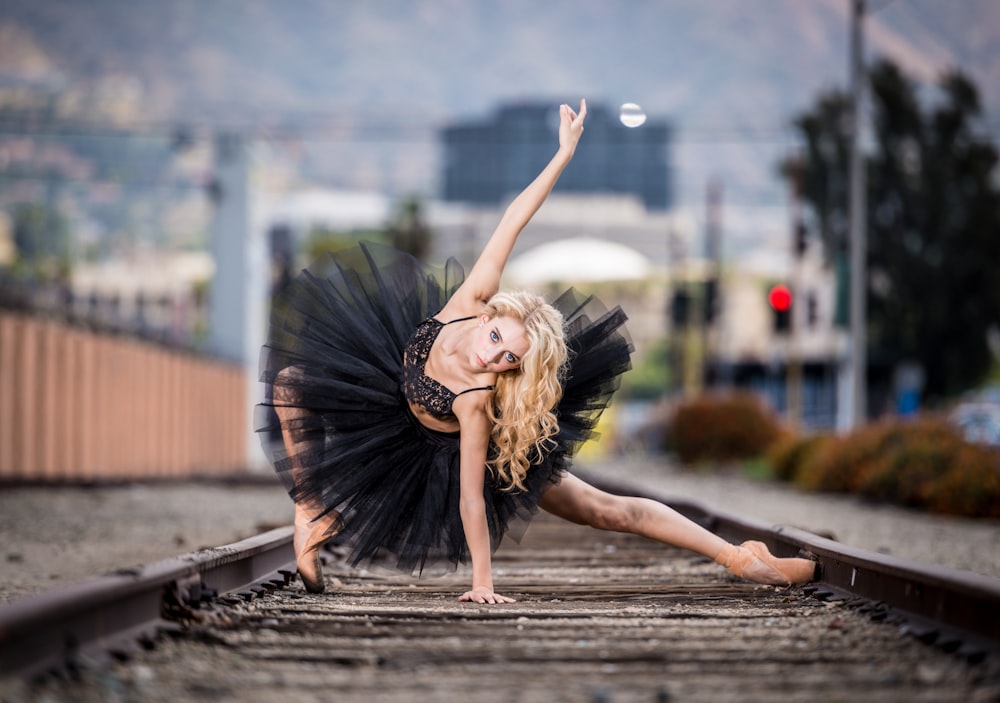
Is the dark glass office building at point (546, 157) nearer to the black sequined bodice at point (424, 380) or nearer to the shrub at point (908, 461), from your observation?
the shrub at point (908, 461)

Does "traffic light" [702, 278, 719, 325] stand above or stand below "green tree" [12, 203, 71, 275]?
below

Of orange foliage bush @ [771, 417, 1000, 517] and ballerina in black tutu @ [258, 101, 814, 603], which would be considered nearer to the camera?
ballerina in black tutu @ [258, 101, 814, 603]

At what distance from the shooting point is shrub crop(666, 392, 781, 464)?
29.2m

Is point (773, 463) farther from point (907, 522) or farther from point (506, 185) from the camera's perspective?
point (506, 185)

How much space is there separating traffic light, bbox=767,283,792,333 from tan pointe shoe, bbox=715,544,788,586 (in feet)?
71.3

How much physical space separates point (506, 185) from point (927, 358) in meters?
33.1

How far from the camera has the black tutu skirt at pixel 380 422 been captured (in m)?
5.89

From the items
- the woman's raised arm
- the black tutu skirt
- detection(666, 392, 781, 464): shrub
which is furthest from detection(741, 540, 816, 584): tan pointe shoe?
detection(666, 392, 781, 464): shrub

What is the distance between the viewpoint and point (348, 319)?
20.6 feet

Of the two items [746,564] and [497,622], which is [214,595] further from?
[746,564]

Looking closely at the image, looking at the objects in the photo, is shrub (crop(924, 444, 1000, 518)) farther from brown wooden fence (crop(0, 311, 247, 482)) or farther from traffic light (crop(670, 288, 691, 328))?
traffic light (crop(670, 288, 691, 328))

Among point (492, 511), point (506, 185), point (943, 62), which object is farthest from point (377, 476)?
point (506, 185)

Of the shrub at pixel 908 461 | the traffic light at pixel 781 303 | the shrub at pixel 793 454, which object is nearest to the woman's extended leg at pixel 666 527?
the shrub at pixel 908 461

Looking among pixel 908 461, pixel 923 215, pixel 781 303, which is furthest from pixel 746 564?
pixel 923 215
